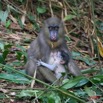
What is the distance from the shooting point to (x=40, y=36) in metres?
6.77

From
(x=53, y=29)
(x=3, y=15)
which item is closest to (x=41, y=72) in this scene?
(x=53, y=29)

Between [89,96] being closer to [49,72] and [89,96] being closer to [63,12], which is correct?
[49,72]

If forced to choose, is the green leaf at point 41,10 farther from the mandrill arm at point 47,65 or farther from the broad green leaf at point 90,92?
the broad green leaf at point 90,92

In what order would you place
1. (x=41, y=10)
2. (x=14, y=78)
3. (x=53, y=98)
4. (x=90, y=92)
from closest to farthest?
(x=53, y=98)
(x=90, y=92)
(x=14, y=78)
(x=41, y=10)

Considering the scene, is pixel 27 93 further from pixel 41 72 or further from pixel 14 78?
pixel 41 72

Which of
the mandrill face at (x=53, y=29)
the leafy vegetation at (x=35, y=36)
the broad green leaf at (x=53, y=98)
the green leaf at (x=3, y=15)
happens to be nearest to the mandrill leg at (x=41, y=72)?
the leafy vegetation at (x=35, y=36)

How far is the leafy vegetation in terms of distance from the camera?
575 centimetres

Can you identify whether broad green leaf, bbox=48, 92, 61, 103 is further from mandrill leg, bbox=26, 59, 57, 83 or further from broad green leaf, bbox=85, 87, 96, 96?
mandrill leg, bbox=26, 59, 57, 83

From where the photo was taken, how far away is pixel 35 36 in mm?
8672

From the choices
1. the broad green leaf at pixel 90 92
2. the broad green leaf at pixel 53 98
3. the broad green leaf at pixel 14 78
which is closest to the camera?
the broad green leaf at pixel 53 98

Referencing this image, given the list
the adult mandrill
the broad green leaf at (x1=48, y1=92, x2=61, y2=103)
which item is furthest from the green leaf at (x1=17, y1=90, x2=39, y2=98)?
the adult mandrill

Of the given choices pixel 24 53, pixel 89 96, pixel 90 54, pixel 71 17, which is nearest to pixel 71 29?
pixel 71 17

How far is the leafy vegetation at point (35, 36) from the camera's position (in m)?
5.75

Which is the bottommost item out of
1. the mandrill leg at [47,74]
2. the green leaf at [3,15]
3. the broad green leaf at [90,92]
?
the broad green leaf at [90,92]
